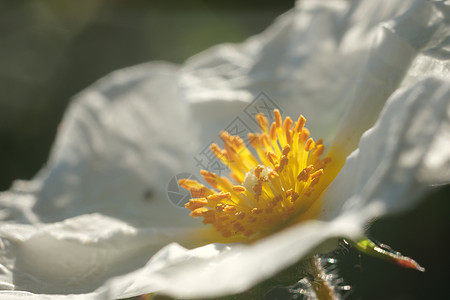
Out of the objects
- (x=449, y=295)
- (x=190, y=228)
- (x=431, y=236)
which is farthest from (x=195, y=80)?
(x=449, y=295)

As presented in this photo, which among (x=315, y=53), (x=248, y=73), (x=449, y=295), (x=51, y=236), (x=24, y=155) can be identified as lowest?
(x=449, y=295)

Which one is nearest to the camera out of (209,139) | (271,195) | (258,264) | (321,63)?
(258,264)

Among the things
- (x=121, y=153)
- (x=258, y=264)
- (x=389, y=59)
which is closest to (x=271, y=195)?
(x=389, y=59)

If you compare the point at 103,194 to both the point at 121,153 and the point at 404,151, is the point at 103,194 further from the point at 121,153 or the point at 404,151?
the point at 404,151

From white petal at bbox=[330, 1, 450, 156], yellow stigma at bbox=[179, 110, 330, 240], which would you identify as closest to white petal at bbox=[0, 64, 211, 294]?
yellow stigma at bbox=[179, 110, 330, 240]

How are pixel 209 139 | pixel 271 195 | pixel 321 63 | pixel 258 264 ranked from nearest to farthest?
pixel 258 264 → pixel 271 195 → pixel 321 63 → pixel 209 139

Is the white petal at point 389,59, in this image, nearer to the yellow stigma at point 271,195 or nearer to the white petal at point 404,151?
the yellow stigma at point 271,195

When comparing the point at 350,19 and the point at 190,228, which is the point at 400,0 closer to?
the point at 350,19

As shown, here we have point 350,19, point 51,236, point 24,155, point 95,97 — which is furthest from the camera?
point 24,155
